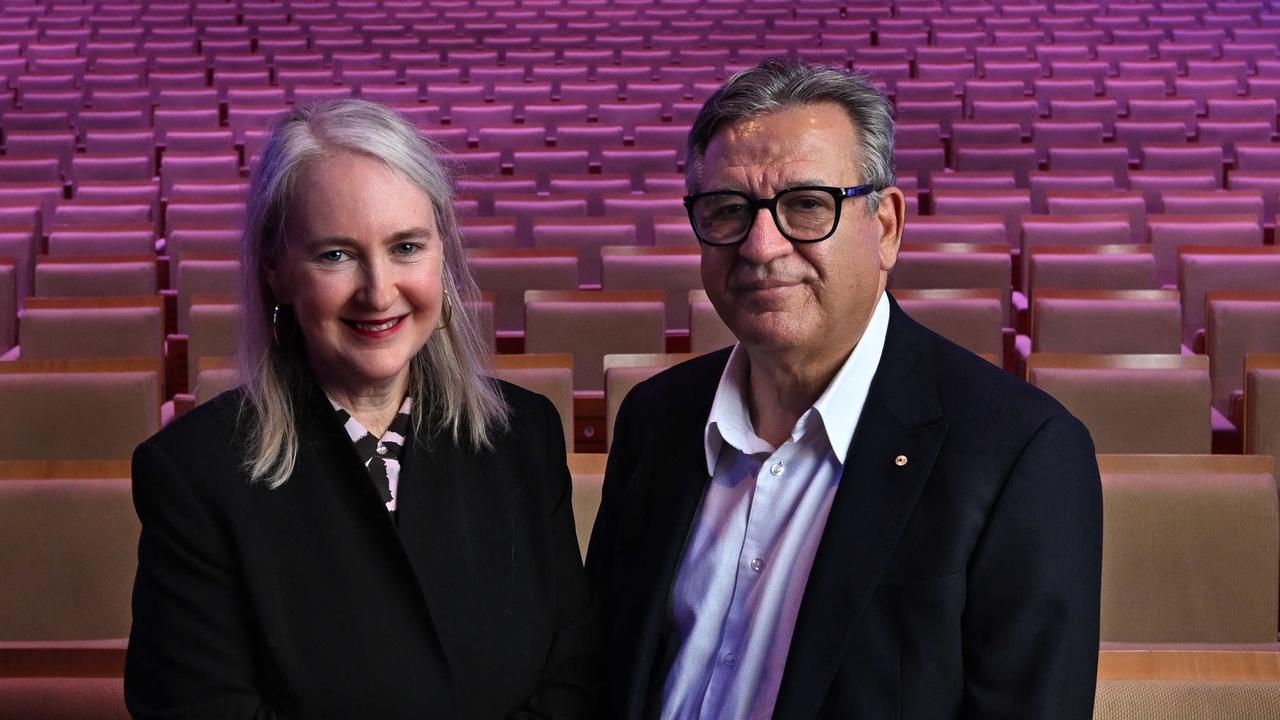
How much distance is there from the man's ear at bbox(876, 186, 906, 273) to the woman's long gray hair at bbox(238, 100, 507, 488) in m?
0.18

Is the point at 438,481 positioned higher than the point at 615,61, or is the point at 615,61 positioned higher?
the point at 615,61

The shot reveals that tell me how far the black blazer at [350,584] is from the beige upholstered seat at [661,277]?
1.02 metres

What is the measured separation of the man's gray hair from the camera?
473 millimetres

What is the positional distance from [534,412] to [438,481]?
0.20 ft

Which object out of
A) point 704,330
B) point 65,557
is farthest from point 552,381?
point 65,557

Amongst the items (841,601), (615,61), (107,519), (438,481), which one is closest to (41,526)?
(107,519)

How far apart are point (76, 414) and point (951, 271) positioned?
1.08 meters

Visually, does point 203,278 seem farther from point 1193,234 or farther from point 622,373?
point 1193,234

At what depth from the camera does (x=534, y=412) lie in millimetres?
547

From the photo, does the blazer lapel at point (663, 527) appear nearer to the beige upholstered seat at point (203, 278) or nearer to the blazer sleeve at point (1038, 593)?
the blazer sleeve at point (1038, 593)

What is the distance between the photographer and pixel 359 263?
470 millimetres

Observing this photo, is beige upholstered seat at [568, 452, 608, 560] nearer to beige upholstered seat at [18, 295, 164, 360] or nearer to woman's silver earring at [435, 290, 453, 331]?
woman's silver earring at [435, 290, 453, 331]

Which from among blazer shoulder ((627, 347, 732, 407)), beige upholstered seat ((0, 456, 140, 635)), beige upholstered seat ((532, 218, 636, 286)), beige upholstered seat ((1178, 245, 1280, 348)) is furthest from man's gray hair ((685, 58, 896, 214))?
beige upholstered seat ((532, 218, 636, 286))

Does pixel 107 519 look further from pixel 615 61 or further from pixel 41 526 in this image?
pixel 615 61
